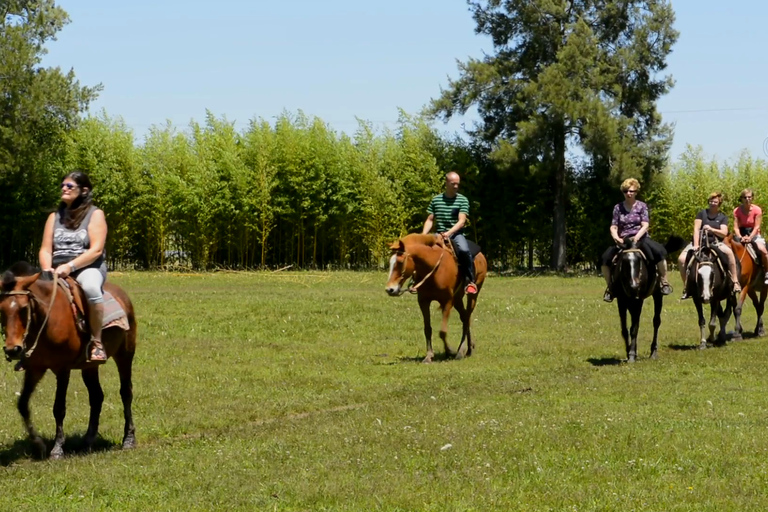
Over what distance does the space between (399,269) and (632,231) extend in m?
3.69

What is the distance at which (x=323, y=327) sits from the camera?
21.7 m

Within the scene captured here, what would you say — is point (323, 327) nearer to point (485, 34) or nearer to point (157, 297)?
point (157, 297)

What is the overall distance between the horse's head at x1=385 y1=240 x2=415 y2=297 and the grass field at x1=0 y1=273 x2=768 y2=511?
4.07ft

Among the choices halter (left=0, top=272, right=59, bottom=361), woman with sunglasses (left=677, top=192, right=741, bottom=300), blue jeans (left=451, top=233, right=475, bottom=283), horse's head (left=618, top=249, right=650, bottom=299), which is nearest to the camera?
halter (left=0, top=272, right=59, bottom=361)

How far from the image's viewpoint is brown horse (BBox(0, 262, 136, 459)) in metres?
9.11

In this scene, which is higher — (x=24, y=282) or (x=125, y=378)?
(x=24, y=282)

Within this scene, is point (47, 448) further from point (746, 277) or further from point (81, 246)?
point (746, 277)

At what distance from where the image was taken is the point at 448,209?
17.5 metres

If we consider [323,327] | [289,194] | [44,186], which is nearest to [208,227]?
[289,194]

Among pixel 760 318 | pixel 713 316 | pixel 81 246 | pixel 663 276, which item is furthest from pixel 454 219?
pixel 81 246

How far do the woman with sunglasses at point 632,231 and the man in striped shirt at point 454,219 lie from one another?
2.23 meters

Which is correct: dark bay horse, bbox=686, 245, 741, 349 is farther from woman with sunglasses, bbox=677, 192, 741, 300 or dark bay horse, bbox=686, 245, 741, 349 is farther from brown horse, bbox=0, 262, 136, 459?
brown horse, bbox=0, 262, 136, 459

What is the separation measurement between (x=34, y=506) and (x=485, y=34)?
4624cm

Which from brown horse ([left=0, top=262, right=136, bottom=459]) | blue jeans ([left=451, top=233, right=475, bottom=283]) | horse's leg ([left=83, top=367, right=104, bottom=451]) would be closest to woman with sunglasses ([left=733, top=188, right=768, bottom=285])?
blue jeans ([left=451, top=233, right=475, bottom=283])
